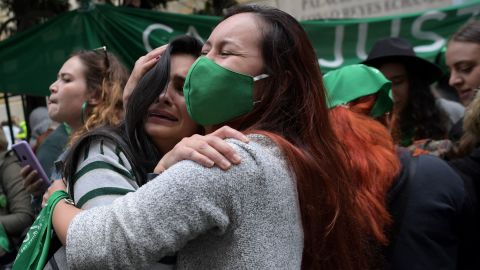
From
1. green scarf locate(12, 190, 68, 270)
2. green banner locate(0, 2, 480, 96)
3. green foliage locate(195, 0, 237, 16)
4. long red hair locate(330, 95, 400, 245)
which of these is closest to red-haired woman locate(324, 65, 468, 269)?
long red hair locate(330, 95, 400, 245)

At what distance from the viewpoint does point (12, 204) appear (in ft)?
11.0

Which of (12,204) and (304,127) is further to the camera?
(12,204)

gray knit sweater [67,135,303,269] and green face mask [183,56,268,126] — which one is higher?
green face mask [183,56,268,126]

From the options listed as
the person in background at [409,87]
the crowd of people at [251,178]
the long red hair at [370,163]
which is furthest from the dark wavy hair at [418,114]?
the long red hair at [370,163]

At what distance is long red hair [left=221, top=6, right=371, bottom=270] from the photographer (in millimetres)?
1340

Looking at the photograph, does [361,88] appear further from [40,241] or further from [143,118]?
[40,241]

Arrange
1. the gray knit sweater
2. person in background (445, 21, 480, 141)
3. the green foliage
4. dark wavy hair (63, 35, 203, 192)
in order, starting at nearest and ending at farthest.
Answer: the gray knit sweater → dark wavy hair (63, 35, 203, 192) → person in background (445, 21, 480, 141) → the green foliage

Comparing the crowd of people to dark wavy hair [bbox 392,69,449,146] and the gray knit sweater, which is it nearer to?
the gray knit sweater

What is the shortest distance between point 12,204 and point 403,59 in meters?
2.57

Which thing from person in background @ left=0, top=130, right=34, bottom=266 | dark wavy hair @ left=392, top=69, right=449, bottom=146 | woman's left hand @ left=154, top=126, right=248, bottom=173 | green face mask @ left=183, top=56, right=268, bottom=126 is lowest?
person in background @ left=0, top=130, right=34, bottom=266

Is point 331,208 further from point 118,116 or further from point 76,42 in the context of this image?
point 76,42

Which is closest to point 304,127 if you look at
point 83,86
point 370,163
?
point 370,163

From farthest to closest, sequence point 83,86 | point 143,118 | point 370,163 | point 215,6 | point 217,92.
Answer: point 215,6 → point 83,86 → point 370,163 → point 143,118 → point 217,92

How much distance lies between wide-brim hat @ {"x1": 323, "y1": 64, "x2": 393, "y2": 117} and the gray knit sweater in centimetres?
116
